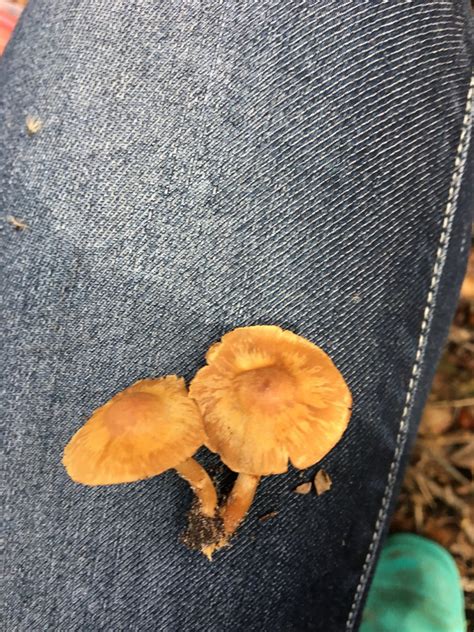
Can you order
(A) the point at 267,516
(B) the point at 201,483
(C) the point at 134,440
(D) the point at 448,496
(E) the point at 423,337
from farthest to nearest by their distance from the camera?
(D) the point at 448,496 → (E) the point at 423,337 → (A) the point at 267,516 → (B) the point at 201,483 → (C) the point at 134,440

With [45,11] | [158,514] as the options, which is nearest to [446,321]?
[158,514]

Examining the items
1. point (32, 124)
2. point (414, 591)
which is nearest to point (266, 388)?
point (32, 124)

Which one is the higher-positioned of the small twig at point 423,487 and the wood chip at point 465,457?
the wood chip at point 465,457

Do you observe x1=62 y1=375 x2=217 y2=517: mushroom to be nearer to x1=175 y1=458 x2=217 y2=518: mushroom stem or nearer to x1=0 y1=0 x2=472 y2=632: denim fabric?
x1=175 y1=458 x2=217 y2=518: mushroom stem

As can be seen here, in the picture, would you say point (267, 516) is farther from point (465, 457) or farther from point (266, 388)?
point (465, 457)

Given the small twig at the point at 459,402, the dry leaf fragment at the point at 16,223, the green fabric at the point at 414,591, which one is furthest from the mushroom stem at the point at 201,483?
the small twig at the point at 459,402

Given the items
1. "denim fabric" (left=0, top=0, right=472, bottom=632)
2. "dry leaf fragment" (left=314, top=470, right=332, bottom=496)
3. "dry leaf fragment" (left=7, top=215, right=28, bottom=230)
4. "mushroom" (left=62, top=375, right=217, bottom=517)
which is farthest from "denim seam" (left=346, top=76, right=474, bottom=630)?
"dry leaf fragment" (left=7, top=215, right=28, bottom=230)

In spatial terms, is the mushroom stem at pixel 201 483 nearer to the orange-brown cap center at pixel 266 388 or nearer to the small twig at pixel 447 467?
the orange-brown cap center at pixel 266 388
